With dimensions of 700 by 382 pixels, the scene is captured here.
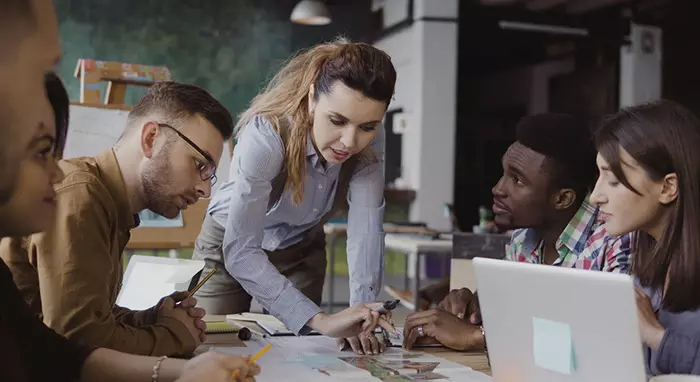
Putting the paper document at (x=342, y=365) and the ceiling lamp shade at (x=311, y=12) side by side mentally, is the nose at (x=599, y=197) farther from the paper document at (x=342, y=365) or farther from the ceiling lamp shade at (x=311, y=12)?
the ceiling lamp shade at (x=311, y=12)

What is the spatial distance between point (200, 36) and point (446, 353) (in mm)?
7283

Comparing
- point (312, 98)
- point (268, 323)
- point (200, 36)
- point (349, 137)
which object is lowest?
point (268, 323)

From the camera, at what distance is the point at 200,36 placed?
8320 millimetres

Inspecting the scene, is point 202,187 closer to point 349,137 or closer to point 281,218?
point 349,137

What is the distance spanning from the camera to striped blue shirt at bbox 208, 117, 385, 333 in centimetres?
182

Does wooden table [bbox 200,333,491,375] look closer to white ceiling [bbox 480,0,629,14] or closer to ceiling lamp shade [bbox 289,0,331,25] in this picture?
ceiling lamp shade [bbox 289,0,331,25]

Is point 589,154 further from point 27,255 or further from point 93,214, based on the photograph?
point 27,255

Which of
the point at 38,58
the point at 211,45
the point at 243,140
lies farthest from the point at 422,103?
the point at 38,58

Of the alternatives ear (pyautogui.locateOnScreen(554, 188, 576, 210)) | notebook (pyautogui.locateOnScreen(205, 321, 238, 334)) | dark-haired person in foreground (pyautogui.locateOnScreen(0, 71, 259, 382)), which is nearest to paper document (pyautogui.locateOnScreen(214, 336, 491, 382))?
notebook (pyautogui.locateOnScreen(205, 321, 238, 334))

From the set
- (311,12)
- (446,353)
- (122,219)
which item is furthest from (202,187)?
(311,12)

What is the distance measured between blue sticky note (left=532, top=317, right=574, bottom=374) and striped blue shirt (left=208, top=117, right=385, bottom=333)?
793 mm

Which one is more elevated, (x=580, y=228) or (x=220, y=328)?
(x=580, y=228)

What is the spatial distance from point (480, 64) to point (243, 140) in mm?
9279

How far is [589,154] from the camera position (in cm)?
192
